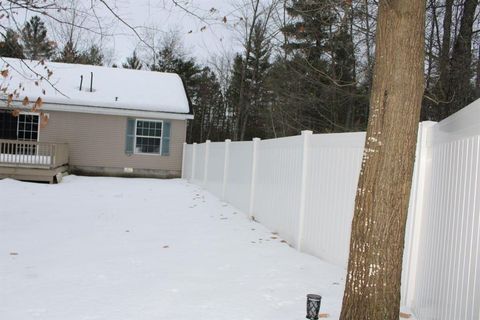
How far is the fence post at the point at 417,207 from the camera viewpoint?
168 inches

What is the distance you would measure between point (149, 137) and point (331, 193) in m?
14.6

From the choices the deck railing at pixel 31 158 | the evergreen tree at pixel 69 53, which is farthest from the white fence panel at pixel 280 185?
the deck railing at pixel 31 158

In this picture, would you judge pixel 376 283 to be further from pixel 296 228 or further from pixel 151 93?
pixel 151 93

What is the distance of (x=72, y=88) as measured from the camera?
64.7 ft

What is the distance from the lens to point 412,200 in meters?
4.42

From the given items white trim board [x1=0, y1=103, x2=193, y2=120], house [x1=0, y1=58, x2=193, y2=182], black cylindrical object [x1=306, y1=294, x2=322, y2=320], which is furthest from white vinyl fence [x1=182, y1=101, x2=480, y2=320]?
house [x1=0, y1=58, x2=193, y2=182]

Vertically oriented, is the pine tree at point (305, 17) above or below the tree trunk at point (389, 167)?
above

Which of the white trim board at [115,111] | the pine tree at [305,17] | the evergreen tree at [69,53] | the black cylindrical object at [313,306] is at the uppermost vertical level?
the evergreen tree at [69,53]

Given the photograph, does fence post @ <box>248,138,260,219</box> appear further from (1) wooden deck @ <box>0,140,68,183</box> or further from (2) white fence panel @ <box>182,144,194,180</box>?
(1) wooden deck @ <box>0,140,68,183</box>

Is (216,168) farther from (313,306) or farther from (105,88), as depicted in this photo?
(313,306)

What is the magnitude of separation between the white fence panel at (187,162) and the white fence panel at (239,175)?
19.4ft

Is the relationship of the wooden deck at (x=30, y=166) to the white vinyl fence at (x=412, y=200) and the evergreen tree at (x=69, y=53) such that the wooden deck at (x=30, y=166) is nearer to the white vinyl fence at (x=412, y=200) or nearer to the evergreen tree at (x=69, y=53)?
the evergreen tree at (x=69, y=53)

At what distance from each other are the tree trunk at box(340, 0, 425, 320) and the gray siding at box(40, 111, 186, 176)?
664 inches

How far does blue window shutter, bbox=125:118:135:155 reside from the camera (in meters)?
19.5
